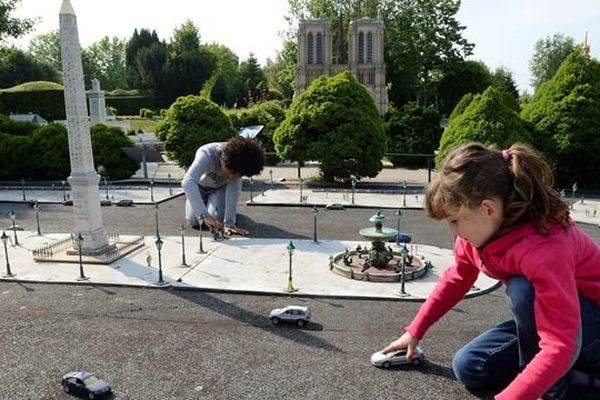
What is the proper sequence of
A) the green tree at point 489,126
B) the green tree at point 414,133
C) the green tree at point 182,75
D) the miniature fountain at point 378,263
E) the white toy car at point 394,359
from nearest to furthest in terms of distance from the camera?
the white toy car at point 394,359 < the miniature fountain at point 378,263 < the green tree at point 489,126 < the green tree at point 414,133 < the green tree at point 182,75

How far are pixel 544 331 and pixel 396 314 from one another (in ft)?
15.1

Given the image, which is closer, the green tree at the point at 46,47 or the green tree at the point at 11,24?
the green tree at the point at 11,24

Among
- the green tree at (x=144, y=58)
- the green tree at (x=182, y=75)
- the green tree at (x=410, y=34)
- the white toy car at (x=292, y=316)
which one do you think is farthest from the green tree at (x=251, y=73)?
the white toy car at (x=292, y=316)

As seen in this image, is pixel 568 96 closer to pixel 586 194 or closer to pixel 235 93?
pixel 586 194

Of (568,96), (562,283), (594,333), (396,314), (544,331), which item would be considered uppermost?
(568,96)

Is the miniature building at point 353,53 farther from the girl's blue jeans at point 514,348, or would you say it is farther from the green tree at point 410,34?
the girl's blue jeans at point 514,348

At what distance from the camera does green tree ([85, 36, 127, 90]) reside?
87.0m

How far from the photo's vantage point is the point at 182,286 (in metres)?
9.13

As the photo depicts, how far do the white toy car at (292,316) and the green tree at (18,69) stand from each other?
2538 inches

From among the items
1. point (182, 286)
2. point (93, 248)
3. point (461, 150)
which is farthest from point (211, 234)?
point (461, 150)

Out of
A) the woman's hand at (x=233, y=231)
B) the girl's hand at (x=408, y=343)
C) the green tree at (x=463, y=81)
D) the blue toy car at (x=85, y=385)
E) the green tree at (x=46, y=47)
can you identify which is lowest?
the blue toy car at (x=85, y=385)

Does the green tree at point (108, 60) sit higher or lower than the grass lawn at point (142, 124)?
higher

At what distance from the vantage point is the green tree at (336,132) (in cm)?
2162

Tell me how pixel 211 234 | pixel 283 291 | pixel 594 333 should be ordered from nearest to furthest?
pixel 594 333 < pixel 283 291 < pixel 211 234
